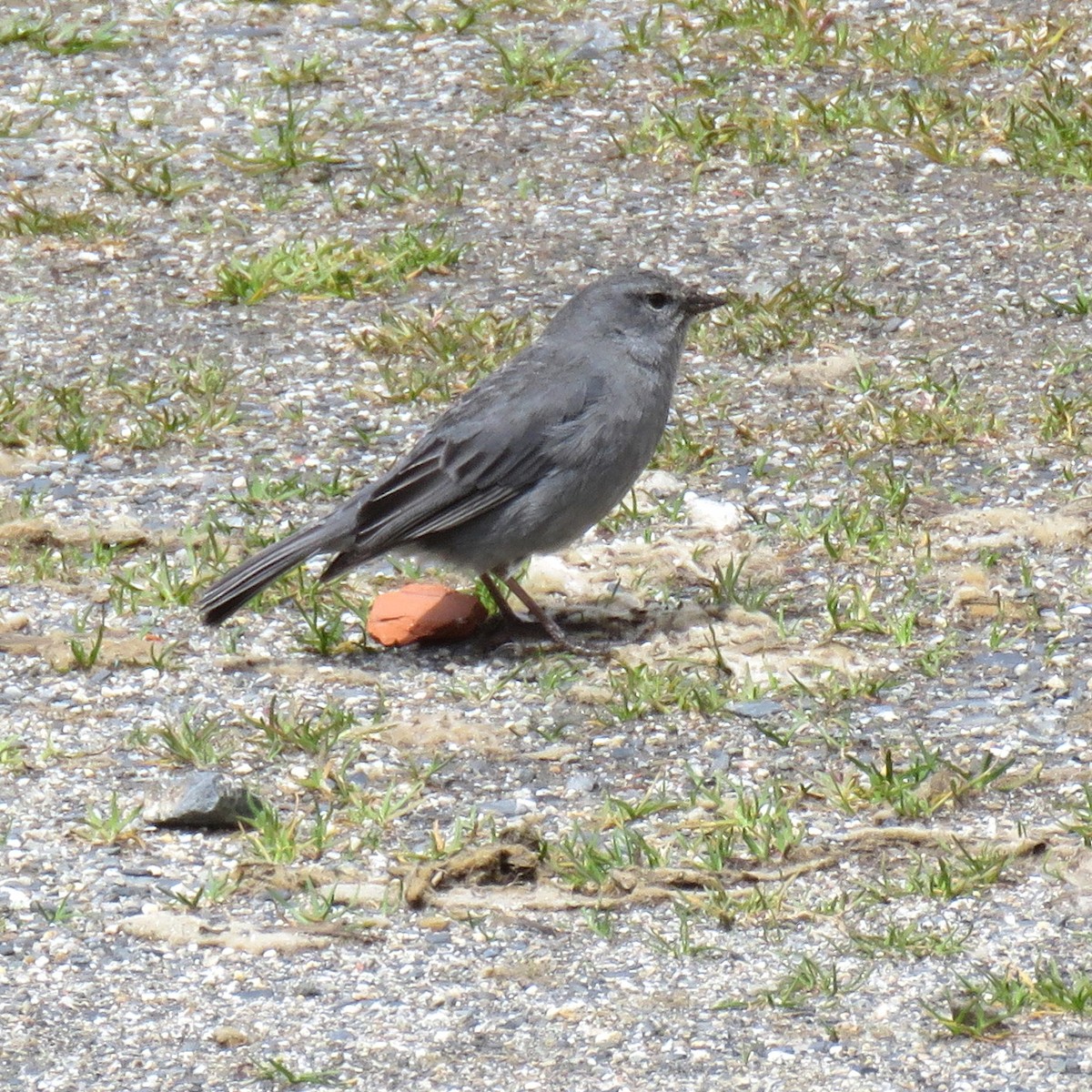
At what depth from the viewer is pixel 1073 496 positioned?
22.3 ft

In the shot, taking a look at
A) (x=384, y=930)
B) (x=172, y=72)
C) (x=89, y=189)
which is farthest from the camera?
(x=172, y=72)

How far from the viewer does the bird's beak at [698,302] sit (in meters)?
6.75

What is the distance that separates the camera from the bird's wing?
6.21m

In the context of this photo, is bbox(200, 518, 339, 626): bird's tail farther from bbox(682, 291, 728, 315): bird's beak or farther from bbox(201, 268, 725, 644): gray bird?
bbox(682, 291, 728, 315): bird's beak

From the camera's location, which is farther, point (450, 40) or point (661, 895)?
point (450, 40)

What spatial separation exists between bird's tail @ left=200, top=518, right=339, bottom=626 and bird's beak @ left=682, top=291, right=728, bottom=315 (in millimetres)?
1521

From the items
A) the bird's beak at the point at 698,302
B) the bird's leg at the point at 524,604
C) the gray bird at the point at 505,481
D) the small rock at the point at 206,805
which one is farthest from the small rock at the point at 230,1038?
the bird's beak at the point at 698,302

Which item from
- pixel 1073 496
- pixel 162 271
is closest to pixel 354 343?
pixel 162 271

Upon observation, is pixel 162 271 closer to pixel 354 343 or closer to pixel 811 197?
pixel 354 343

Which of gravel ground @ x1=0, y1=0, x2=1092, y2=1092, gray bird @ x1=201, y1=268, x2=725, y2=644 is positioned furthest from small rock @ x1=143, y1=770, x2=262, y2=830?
gray bird @ x1=201, y1=268, x2=725, y2=644

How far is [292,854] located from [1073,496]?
331cm

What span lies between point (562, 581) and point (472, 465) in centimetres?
69

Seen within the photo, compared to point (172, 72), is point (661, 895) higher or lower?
lower

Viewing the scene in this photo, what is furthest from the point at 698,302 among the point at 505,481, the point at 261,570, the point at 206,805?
the point at 206,805
